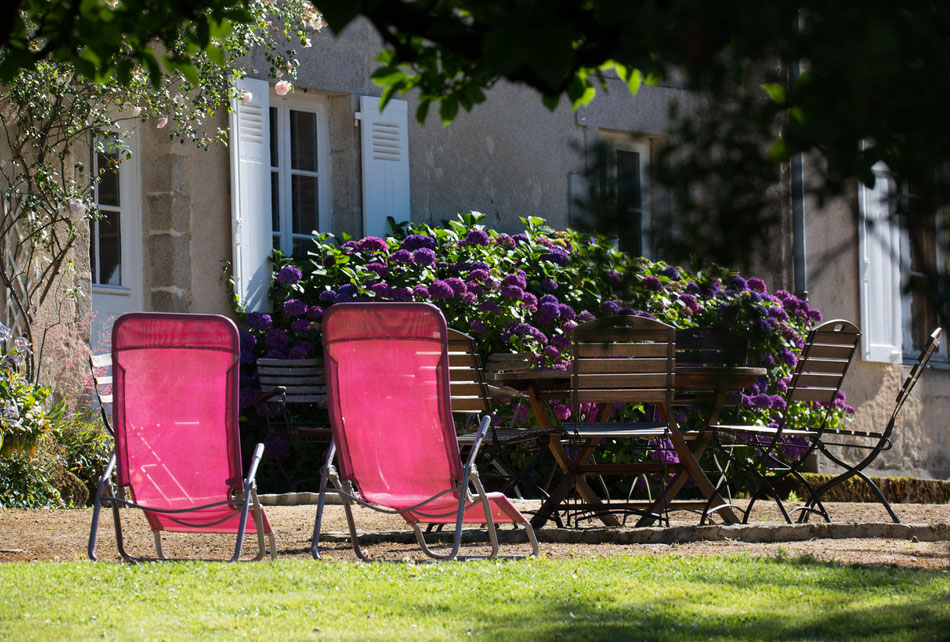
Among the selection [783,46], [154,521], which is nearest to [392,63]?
[783,46]

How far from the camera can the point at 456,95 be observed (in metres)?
2.39

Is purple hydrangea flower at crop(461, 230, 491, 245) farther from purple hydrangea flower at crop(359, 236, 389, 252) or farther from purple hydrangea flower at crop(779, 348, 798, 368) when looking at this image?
purple hydrangea flower at crop(779, 348, 798, 368)

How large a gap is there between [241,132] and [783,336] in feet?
13.7

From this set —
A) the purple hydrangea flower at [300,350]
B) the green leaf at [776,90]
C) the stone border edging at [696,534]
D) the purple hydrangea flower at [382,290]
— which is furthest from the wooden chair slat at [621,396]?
the green leaf at [776,90]

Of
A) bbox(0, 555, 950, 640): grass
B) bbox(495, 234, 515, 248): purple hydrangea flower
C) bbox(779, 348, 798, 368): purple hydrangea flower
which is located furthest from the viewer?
bbox(495, 234, 515, 248): purple hydrangea flower

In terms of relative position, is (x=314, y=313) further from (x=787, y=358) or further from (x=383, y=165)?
(x=787, y=358)

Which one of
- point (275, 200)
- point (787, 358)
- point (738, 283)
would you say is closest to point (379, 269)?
point (275, 200)

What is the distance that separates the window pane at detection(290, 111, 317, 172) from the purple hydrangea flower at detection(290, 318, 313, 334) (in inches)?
57.2

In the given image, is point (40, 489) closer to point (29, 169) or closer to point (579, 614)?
point (29, 169)

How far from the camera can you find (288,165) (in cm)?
940

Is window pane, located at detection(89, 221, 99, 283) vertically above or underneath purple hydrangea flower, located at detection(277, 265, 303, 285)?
above

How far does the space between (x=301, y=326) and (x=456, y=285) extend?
108 cm

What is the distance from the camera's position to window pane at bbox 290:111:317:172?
9508mm

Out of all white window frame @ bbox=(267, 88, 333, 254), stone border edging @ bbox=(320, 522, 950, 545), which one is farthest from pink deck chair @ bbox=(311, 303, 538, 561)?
white window frame @ bbox=(267, 88, 333, 254)
